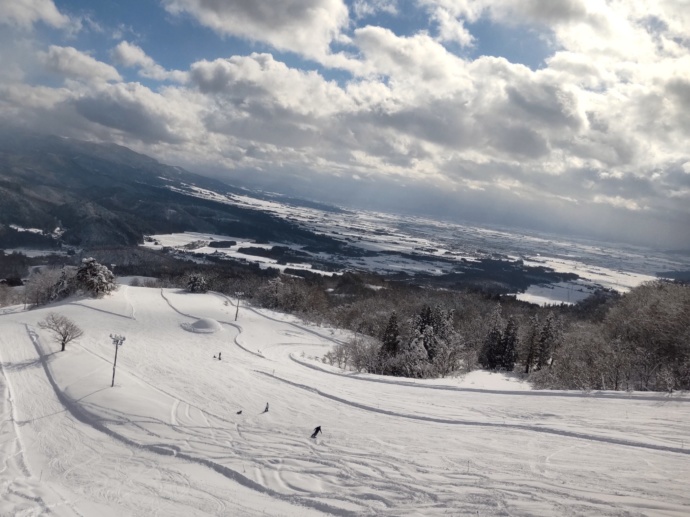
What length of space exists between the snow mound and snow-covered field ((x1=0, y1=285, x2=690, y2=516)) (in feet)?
50.4

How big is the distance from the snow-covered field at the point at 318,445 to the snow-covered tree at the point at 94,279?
26311mm

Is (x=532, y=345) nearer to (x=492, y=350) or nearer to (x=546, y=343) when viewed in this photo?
(x=546, y=343)

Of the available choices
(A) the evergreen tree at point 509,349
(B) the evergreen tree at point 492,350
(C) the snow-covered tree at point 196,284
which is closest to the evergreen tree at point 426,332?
(B) the evergreen tree at point 492,350

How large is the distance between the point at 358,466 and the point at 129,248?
164726 mm

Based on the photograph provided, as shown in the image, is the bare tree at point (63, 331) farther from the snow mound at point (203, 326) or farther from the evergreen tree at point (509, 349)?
→ the evergreen tree at point (509, 349)

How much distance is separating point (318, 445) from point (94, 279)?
177ft

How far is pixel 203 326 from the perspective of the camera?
4978 cm

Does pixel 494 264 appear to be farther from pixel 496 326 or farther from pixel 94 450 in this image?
pixel 94 450

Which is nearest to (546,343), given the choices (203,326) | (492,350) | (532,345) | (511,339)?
(532,345)

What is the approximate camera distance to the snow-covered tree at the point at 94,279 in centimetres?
5853

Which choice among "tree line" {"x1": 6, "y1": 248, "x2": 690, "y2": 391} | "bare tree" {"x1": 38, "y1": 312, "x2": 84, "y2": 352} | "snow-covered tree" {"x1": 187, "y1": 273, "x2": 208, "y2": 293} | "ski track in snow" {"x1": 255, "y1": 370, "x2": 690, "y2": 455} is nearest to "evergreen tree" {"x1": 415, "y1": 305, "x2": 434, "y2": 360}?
"tree line" {"x1": 6, "y1": 248, "x2": 690, "y2": 391}

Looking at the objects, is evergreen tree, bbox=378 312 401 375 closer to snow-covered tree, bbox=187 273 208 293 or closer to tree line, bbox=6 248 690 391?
tree line, bbox=6 248 690 391

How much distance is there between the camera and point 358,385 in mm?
29578

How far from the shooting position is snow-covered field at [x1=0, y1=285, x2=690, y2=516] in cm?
1317
